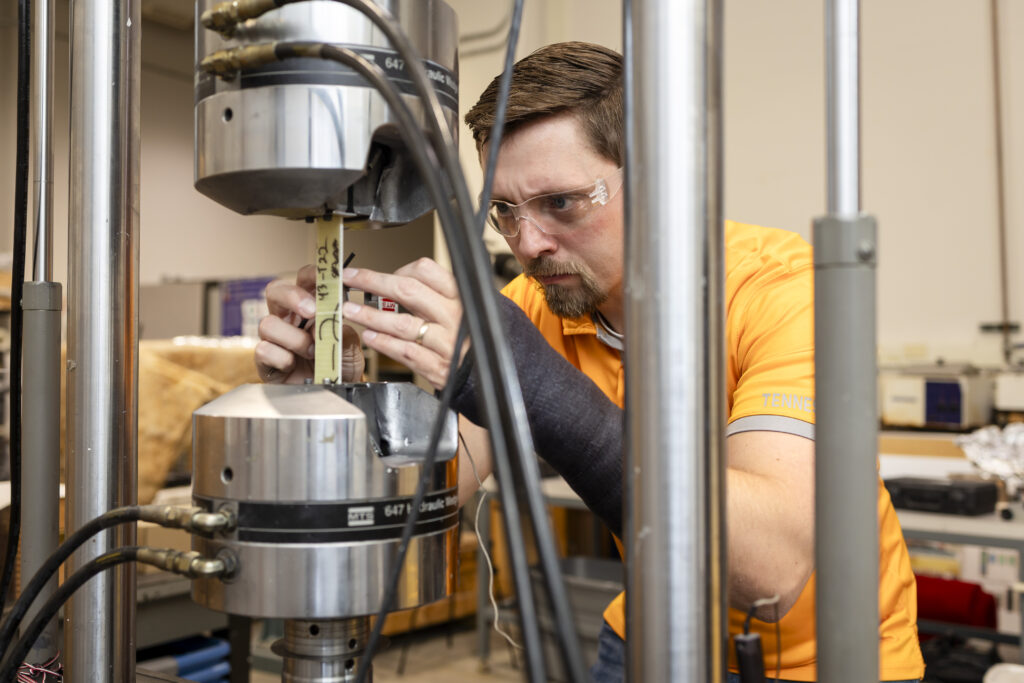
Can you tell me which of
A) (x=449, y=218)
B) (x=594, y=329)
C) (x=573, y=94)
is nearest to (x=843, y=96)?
(x=449, y=218)

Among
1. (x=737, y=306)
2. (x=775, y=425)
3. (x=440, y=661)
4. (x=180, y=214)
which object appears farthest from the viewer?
(x=180, y=214)

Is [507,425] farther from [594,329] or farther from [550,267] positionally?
[594,329]

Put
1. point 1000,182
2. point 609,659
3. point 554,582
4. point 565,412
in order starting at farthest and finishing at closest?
point 1000,182, point 609,659, point 565,412, point 554,582

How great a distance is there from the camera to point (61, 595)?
527mm

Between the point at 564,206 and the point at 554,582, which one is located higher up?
the point at 564,206

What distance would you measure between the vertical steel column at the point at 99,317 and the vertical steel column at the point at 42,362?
0.06m

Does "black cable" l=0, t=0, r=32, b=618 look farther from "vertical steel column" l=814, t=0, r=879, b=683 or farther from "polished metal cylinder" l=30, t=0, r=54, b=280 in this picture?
"vertical steel column" l=814, t=0, r=879, b=683

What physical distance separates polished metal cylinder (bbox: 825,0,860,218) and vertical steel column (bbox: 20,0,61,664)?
589mm

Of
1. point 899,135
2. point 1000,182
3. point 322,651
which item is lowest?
point 322,651

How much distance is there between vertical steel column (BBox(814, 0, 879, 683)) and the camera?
0.38m

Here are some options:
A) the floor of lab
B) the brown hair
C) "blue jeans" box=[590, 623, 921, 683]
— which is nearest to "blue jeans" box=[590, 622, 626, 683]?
"blue jeans" box=[590, 623, 921, 683]

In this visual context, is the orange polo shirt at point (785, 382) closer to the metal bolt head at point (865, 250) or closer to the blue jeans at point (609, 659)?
the blue jeans at point (609, 659)

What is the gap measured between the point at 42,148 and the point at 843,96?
0.63 metres

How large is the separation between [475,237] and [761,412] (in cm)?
59
